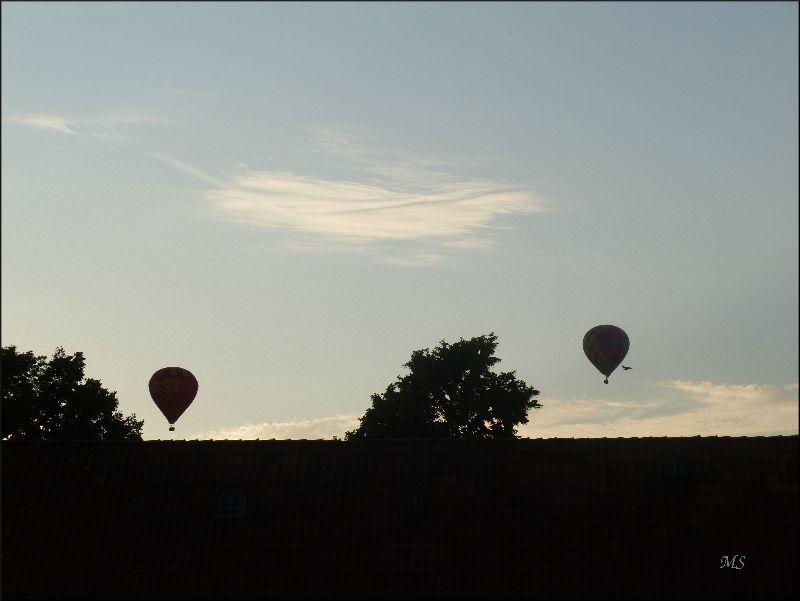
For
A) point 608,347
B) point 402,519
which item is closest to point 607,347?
point 608,347

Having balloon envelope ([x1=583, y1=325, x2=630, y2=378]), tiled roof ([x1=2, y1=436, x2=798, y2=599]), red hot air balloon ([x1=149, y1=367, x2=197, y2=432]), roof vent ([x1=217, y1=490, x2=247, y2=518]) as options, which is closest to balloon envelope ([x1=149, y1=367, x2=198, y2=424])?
red hot air balloon ([x1=149, y1=367, x2=197, y2=432])

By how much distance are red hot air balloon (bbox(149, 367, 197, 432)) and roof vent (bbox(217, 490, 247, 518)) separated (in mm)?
10814

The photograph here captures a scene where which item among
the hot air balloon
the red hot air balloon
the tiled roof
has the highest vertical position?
the hot air balloon

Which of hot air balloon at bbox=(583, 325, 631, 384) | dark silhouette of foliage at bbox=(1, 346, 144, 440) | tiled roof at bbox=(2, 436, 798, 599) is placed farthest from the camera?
dark silhouette of foliage at bbox=(1, 346, 144, 440)

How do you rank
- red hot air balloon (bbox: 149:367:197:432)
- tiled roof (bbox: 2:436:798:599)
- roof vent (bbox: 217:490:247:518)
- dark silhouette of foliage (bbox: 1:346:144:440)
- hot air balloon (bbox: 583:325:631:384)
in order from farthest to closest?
dark silhouette of foliage (bbox: 1:346:144:440) → hot air balloon (bbox: 583:325:631:384) → red hot air balloon (bbox: 149:367:197:432) → roof vent (bbox: 217:490:247:518) → tiled roof (bbox: 2:436:798:599)

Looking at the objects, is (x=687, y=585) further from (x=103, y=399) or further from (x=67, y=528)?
(x=103, y=399)

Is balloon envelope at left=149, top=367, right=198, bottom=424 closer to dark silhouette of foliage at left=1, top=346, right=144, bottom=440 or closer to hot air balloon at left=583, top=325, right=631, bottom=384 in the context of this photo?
dark silhouette of foliage at left=1, top=346, right=144, bottom=440

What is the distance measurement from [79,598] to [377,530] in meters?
8.21

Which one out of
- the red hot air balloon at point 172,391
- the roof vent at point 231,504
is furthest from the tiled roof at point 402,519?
the red hot air balloon at point 172,391

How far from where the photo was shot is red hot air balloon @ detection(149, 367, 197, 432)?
3922 centimetres

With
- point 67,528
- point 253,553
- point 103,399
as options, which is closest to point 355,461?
point 253,553

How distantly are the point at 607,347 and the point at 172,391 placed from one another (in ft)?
59.8

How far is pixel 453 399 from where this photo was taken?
50.2m

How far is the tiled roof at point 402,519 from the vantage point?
87.9ft
